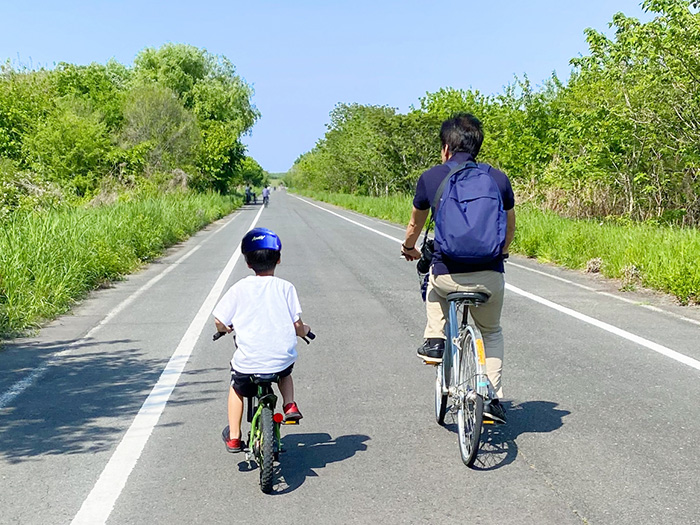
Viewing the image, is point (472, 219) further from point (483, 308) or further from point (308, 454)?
point (308, 454)

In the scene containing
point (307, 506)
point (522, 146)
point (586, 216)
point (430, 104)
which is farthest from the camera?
point (430, 104)

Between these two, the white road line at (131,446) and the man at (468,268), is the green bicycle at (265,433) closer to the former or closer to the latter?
the white road line at (131,446)

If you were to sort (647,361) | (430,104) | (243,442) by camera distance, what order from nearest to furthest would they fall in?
(243,442) < (647,361) < (430,104)

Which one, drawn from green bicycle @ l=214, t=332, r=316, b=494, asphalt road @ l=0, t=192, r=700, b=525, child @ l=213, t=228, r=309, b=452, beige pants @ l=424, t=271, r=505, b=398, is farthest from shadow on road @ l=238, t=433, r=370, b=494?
beige pants @ l=424, t=271, r=505, b=398

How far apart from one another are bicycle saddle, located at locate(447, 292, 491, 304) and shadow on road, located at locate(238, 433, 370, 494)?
1.07 meters

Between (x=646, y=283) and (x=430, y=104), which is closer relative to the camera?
(x=646, y=283)

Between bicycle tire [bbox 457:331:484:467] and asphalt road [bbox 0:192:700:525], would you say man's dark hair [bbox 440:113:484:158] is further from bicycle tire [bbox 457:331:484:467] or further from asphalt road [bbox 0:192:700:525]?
asphalt road [bbox 0:192:700:525]

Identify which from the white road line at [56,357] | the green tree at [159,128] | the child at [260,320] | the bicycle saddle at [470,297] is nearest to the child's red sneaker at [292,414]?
the child at [260,320]

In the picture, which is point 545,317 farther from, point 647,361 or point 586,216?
point 586,216

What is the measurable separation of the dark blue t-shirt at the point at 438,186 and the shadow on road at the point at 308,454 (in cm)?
119

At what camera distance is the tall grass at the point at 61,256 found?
32.0 ft

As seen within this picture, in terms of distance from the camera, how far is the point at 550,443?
4.93 meters

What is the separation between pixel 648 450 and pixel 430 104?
132 ft

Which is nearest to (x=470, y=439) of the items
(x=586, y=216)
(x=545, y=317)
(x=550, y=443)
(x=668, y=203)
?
(x=550, y=443)
